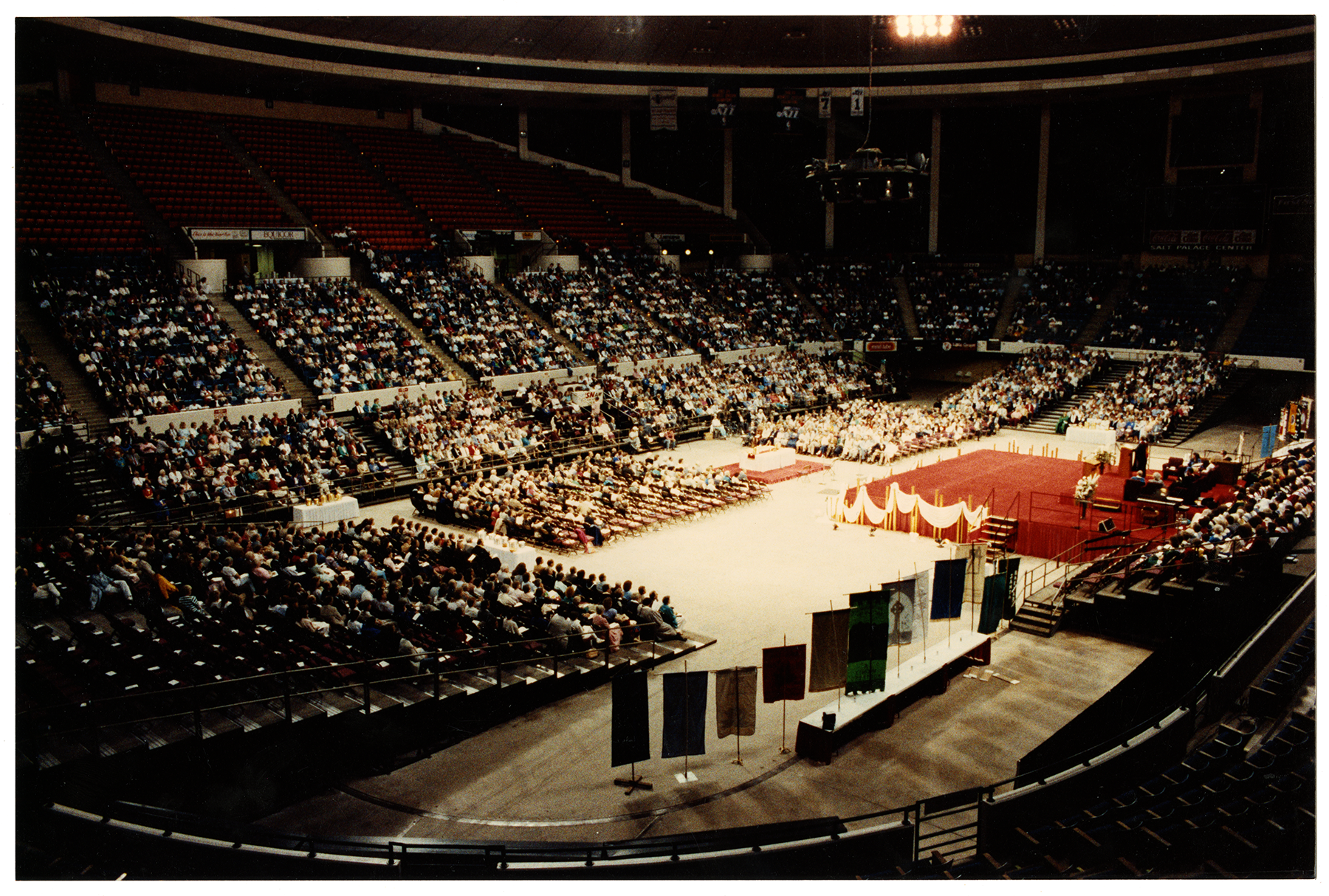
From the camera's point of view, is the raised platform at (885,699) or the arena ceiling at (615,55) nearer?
the raised platform at (885,699)

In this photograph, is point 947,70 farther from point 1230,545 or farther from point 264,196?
point 1230,545

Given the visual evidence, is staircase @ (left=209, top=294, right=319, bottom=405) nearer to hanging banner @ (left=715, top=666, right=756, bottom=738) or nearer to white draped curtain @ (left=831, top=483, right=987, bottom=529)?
white draped curtain @ (left=831, top=483, right=987, bottom=529)

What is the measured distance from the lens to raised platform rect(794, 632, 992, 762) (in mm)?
11008

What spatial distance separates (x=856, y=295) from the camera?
46188mm

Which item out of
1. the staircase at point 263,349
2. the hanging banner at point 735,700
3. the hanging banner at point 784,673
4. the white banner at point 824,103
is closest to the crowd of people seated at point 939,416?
the white banner at point 824,103

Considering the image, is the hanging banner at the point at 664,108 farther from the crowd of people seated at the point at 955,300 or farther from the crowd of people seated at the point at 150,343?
the crowd of people seated at the point at 150,343

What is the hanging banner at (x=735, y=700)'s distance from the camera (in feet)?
34.7

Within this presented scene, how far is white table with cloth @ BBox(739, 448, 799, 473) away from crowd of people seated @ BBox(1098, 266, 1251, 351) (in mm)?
20054

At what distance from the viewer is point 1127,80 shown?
38500 millimetres

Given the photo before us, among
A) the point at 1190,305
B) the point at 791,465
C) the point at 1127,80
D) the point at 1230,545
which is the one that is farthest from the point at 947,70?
the point at 1230,545

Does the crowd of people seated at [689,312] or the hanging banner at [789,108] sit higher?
the hanging banner at [789,108]

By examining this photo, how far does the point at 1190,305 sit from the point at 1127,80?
32.1 ft

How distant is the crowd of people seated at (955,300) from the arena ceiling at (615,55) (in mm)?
8530

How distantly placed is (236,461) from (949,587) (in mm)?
16975
